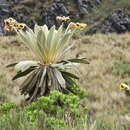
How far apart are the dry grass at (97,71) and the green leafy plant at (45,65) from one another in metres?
0.94

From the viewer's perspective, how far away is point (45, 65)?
6.23m

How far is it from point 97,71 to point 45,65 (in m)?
4.12

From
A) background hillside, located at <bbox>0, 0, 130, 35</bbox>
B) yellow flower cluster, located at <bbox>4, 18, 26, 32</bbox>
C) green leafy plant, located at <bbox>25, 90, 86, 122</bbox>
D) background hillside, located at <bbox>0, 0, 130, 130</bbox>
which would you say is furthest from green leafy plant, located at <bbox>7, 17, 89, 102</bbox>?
background hillside, located at <bbox>0, 0, 130, 35</bbox>

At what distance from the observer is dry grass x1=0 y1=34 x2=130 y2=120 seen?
730 centimetres

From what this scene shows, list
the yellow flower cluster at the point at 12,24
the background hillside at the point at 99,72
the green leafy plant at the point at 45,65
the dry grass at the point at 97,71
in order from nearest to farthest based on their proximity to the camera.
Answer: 1. the green leafy plant at the point at 45,65
2. the background hillside at the point at 99,72
3. the yellow flower cluster at the point at 12,24
4. the dry grass at the point at 97,71

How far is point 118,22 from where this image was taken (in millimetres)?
55969

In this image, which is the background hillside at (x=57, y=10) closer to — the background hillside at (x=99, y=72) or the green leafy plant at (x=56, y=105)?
the background hillside at (x=99, y=72)

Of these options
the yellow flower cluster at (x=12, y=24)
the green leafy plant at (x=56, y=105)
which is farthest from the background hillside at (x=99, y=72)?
the yellow flower cluster at (x=12, y=24)

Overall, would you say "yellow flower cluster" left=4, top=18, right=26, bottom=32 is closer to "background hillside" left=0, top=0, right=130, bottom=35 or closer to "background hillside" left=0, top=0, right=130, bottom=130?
"background hillside" left=0, top=0, right=130, bottom=130

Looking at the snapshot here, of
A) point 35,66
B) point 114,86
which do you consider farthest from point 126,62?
point 35,66

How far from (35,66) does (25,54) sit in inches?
258

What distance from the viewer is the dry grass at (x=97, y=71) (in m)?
7.30

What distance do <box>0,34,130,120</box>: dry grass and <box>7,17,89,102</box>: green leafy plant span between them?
0.94 metres

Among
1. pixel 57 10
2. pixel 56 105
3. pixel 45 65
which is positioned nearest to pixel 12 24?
pixel 45 65
